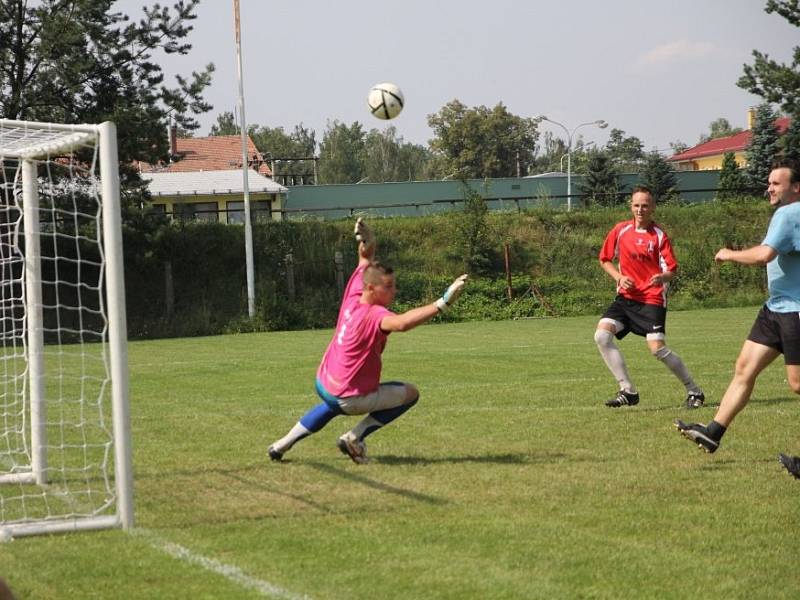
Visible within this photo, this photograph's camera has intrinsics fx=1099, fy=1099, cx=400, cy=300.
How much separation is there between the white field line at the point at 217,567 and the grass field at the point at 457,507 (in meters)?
0.02

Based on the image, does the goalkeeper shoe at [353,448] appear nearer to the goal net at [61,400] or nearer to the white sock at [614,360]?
the goal net at [61,400]

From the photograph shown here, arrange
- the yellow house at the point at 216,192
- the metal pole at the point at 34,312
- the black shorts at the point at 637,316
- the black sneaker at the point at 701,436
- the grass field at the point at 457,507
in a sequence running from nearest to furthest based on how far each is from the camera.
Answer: the grass field at the point at 457,507
the metal pole at the point at 34,312
the black sneaker at the point at 701,436
the black shorts at the point at 637,316
the yellow house at the point at 216,192

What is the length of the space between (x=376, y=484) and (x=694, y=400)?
4.91 metres

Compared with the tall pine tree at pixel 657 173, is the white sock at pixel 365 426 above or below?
below

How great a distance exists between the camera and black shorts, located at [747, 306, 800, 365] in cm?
776

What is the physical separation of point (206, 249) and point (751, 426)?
29.9m

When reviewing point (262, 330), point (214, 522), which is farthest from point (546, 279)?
point (214, 522)

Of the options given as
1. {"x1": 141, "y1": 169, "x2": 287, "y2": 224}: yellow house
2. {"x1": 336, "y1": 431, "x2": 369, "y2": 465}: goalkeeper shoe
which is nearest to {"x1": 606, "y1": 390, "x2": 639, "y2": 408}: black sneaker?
{"x1": 336, "y1": 431, "x2": 369, "y2": 465}: goalkeeper shoe

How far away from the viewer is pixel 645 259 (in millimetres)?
11898

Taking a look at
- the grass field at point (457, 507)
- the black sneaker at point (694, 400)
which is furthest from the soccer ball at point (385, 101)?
the black sneaker at point (694, 400)

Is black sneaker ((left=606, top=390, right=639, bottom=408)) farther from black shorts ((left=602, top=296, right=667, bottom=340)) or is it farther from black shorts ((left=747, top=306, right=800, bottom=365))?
black shorts ((left=747, top=306, right=800, bottom=365))

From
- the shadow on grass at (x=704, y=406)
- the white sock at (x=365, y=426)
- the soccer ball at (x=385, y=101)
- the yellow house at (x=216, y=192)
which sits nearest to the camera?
the white sock at (x=365, y=426)

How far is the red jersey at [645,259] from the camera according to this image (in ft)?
38.7

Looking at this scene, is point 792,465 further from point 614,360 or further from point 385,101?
point 385,101
